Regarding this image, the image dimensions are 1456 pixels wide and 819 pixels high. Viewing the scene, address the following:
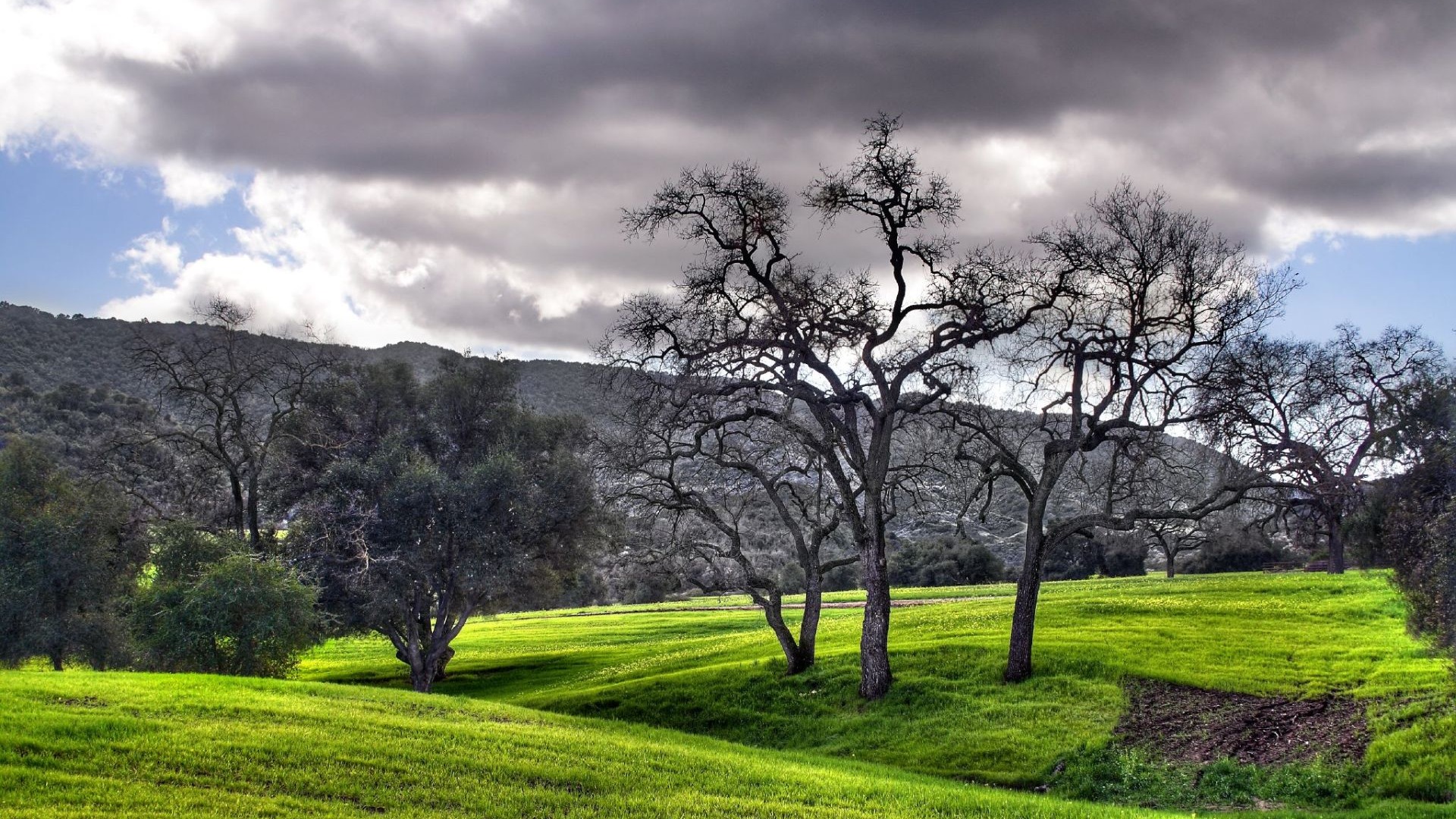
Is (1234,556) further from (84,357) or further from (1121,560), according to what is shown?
(84,357)

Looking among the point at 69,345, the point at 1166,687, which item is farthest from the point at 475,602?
the point at 69,345

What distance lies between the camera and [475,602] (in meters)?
37.5

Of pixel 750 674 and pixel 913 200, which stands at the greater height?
pixel 913 200

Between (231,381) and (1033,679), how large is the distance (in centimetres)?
3203

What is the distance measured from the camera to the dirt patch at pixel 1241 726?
18.7 meters

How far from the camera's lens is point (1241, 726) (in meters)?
20.5

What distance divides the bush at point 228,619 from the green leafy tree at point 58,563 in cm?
641

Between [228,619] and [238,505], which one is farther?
[238,505]

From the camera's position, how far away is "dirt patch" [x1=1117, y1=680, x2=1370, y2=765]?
18719 mm

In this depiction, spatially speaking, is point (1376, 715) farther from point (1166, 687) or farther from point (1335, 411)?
point (1335, 411)

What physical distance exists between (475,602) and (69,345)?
350 feet

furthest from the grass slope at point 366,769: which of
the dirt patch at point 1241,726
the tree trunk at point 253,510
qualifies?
→ the tree trunk at point 253,510

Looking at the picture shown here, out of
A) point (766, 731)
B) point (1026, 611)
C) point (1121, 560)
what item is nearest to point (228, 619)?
point (766, 731)

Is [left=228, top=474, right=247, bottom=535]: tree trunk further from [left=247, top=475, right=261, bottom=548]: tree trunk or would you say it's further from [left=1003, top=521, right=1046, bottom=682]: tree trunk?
[left=1003, top=521, right=1046, bottom=682]: tree trunk
